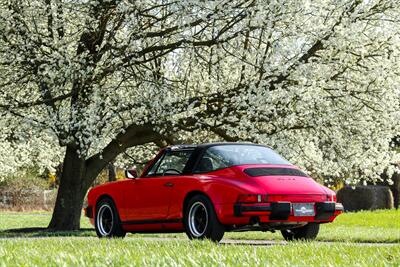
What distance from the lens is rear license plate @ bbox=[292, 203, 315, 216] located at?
12.2m

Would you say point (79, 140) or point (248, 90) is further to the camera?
point (79, 140)

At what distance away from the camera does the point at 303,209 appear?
12312mm

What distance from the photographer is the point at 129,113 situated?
20062 millimetres

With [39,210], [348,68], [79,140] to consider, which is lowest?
[39,210]

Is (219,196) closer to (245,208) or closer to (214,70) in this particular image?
(245,208)

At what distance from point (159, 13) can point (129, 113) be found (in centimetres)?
274

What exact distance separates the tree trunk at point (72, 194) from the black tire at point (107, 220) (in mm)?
6247

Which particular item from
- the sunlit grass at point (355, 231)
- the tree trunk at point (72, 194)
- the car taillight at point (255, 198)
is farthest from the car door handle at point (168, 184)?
the tree trunk at point (72, 194)

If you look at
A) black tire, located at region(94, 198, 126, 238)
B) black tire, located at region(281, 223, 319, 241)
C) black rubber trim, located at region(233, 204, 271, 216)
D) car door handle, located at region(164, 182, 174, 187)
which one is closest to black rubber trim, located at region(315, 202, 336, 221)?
black tire, located at region(281, 223, 319, 241)

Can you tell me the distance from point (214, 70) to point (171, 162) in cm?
714

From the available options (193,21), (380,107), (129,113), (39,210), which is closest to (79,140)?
(129,113)

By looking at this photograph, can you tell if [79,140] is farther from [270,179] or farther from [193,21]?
[270,179]

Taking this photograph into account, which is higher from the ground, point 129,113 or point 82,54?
point 82,54

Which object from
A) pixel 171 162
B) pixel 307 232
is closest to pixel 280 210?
pixel 307 232
